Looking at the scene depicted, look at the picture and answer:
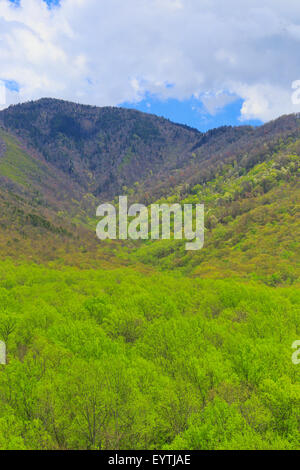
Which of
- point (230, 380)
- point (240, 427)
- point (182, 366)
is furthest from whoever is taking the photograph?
point (182, 366)

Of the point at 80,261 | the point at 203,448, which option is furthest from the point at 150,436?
the point at 80,261

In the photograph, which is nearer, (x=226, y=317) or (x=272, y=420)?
(x=272, y=420)

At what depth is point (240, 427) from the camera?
26.9 meters

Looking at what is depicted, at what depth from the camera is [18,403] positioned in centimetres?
3359

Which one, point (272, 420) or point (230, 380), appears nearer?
point (272, 420)

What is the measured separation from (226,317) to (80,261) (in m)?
123

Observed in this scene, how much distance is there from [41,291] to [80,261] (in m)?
85.5
